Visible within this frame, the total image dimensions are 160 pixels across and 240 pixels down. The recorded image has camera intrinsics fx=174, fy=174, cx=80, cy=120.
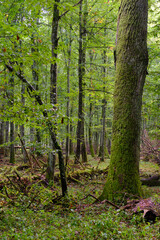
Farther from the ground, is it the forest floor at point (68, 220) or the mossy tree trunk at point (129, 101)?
the mossy tree trunk at point (129, 101)

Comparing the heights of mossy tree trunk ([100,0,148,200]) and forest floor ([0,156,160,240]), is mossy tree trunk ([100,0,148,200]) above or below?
above

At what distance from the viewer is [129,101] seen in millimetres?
5172

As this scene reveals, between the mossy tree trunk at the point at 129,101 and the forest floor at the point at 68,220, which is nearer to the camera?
the forest floor at the point at 68,220

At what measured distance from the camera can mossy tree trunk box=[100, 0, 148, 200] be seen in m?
4.98

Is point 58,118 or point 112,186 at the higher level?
point 58,118

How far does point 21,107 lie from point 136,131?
3305mm

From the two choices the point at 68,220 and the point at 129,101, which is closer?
the point at 68,220

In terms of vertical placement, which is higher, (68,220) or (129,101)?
(129,101)

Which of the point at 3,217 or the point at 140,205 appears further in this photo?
the point at 140,205

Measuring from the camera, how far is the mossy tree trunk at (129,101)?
4984mm

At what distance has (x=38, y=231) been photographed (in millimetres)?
3295

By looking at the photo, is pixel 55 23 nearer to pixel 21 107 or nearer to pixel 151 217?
pixel 21 107

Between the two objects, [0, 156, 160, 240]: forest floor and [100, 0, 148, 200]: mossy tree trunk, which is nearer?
[0, 156, 160, 240]: forest floor

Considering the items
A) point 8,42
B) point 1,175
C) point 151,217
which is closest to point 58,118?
point 8,42
